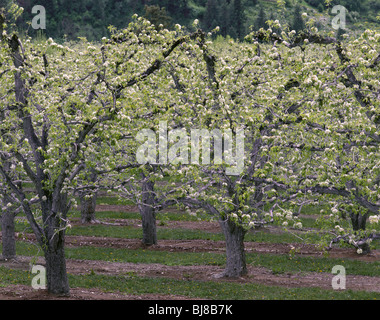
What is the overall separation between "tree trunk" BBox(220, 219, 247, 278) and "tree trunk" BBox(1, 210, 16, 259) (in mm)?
9859

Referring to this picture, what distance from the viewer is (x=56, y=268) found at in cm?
1677

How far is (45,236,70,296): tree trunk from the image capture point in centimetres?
1656

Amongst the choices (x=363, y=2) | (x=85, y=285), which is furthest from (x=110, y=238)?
(x=363, y=2)

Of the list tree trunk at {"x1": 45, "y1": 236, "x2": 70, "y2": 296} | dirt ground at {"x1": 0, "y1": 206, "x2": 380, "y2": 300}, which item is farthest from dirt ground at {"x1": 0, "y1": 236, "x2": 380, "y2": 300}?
tree trunk at {"x1": 45, "y1": 236, "x2": 70, "y2": 296}

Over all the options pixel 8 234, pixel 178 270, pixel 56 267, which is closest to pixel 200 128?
pixel 56 267

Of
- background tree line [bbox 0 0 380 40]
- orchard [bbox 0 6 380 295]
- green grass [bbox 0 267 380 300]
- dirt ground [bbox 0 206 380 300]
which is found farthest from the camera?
background tree line [bbox 0 0 380 40]

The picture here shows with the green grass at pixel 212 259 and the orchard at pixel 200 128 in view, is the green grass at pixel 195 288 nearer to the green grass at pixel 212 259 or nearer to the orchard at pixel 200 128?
the orchard at pixel 200 128

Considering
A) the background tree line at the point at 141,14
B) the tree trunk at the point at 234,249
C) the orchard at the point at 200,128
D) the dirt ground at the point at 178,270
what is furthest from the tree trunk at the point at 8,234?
the background tree line at the point at 141,14

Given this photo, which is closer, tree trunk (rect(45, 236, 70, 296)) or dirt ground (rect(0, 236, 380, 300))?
tree trunk (rect(45, 236, 70, 296))

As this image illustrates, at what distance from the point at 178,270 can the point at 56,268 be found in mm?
7261

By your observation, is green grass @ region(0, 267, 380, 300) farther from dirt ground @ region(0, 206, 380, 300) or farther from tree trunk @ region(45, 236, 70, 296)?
tree trunk @ region(45, 236, 70, 296)

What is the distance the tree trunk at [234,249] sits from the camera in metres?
20.6
